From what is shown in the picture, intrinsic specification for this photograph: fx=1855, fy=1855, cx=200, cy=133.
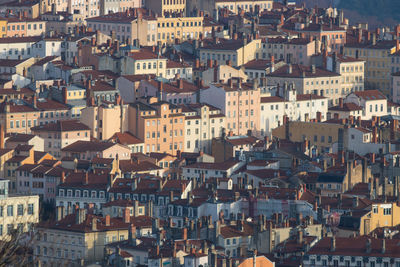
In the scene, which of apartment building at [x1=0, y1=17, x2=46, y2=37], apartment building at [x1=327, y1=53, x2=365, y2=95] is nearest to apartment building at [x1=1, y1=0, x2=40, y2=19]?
apartment building at [x1=0, y1=17, x2=46, y2=37]

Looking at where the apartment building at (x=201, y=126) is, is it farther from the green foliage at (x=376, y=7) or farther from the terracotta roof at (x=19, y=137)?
the green foliage at (x=376, y=7)

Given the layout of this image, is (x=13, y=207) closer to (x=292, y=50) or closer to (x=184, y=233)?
(x=184, y=233)

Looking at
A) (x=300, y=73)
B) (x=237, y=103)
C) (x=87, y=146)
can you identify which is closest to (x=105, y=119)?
(x=87, y=146)

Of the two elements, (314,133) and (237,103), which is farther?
(237,103)

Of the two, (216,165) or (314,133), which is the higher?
(216,165)

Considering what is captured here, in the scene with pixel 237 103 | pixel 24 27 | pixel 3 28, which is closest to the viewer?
pixel 237 103

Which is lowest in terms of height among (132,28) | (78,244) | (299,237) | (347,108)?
(347,108)

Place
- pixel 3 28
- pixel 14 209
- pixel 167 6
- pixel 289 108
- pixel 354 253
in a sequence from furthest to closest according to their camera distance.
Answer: pixel 167 6 < pixel 3 28 < pixel 289 108 < pixel 14 209 < pixel 354 253

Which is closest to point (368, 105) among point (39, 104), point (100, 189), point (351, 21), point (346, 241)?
point (39, 104)

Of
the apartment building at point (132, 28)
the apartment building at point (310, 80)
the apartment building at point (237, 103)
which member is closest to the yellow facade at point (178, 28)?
the apartment building at point (132, 28)
